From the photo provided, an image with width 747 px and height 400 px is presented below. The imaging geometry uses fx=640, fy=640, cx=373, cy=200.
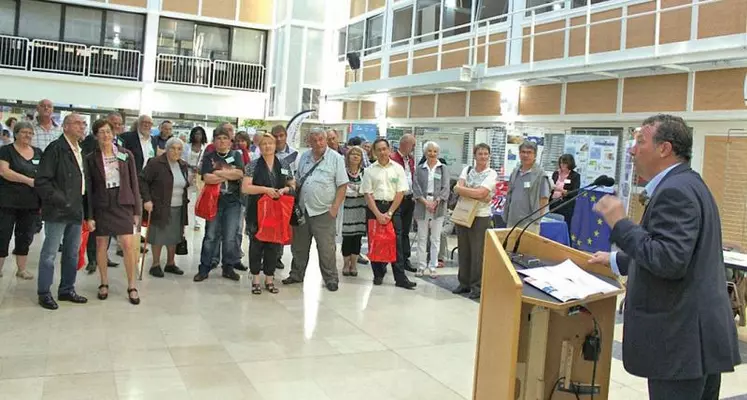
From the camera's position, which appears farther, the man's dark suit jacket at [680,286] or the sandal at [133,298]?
the sandal at [133,298]

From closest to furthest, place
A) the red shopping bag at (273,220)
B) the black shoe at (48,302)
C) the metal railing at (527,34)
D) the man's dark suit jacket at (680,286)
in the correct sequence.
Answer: the man's dark suit jacket at (680,286) → the black shoe at (48,302) → the red shopping bag at (273,220) → the metal railing at (527,34)

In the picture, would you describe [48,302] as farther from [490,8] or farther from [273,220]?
[490,8]

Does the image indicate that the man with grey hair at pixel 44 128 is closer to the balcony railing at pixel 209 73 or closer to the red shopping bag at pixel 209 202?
the red shopping bag at pixel 209 202

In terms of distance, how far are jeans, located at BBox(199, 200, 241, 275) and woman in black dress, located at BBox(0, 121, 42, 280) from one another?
1546 millimetres

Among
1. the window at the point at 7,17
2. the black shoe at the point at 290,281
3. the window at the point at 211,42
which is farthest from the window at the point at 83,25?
the black shoe at the point at 290,281

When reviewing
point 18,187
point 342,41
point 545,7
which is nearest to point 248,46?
point 342,41

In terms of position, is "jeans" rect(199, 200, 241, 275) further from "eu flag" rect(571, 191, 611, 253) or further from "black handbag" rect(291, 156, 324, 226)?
"eu flag" rect(571, 191, 611, 253)

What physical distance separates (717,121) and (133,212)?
23.7ft

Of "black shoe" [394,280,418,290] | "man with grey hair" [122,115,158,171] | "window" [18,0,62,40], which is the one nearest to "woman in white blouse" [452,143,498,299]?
"black shoe" [394,280,418,290]

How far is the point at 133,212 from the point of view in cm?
535

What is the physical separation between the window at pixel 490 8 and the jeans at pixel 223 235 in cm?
803

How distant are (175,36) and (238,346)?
55.7 ft

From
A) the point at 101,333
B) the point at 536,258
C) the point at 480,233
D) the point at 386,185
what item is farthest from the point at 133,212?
the point at 536,258

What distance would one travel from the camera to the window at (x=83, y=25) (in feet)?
60.8
